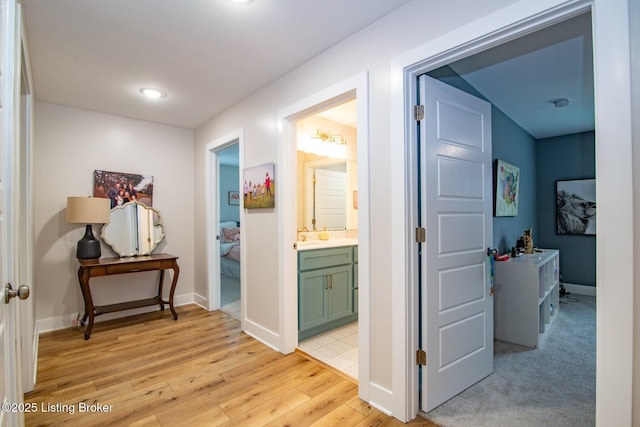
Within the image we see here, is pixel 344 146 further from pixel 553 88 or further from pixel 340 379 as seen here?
pixel 340 379

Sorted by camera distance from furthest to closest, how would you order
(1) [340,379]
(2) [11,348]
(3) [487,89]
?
1. (3) [487,89]
2. (1) [340,379]
3. (2) [11,348]

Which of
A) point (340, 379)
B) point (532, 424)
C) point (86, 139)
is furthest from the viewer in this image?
point (86, 139)

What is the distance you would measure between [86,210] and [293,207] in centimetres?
220

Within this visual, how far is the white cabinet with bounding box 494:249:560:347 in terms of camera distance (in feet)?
9.42

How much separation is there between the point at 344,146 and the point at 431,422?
Result: 3168mm

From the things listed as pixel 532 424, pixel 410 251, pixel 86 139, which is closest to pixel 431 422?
pixel 532 424

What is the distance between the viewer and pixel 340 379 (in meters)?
2.29

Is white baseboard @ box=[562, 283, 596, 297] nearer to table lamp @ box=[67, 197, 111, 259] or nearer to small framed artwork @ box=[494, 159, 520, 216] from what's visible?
small framed artwork @ box=[494, 159, 520, 216]

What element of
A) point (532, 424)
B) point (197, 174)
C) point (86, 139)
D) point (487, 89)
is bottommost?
point (532, 424)

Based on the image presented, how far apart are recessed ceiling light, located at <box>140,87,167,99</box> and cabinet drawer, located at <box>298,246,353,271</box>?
6.89 feet

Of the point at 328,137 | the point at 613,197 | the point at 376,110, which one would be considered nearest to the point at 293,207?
the point at 376,110

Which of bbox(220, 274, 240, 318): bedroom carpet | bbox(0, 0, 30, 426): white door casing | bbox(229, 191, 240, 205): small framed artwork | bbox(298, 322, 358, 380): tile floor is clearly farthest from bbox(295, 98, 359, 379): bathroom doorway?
→ bbox(229, 191, 240, 205): small framed artwork

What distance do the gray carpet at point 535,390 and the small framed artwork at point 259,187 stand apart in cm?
203

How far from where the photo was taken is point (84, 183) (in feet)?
11.7
